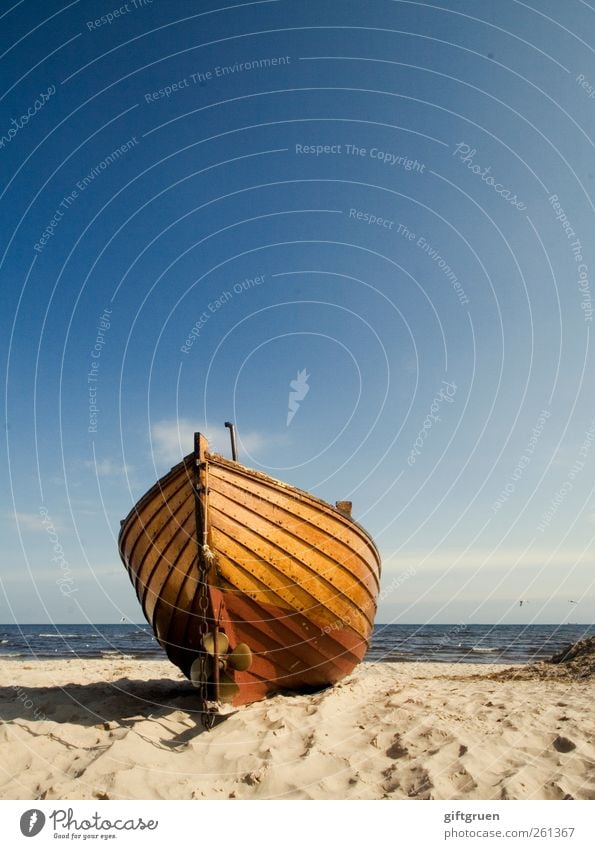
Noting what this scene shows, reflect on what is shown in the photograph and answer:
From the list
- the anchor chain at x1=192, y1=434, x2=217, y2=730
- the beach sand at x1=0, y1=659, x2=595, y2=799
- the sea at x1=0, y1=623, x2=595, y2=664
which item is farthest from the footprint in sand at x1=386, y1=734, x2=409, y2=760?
the sea at x1=0, y1=623, x2=595, y2=664

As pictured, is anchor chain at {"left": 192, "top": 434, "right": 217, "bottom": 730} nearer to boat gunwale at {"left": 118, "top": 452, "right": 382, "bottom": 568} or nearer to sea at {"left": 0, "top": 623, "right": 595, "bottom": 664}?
boat gunwale at {"left": 118, "top": 452, "right": 382, "bottom": 568}

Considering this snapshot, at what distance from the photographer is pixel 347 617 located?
842 centimetres

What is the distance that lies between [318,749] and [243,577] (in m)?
2.53

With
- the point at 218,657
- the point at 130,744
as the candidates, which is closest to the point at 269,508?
the point at 218,657

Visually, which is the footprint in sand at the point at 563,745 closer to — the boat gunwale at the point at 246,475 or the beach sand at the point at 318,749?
the beach sand at the point at 318,749

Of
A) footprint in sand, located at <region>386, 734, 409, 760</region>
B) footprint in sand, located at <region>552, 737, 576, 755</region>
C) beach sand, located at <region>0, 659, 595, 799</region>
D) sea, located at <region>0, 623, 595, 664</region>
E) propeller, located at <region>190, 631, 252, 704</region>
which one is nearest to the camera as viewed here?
beach sand, located at <region>0, 659, 595, 799</region>

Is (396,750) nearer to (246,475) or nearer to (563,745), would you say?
(563,745)

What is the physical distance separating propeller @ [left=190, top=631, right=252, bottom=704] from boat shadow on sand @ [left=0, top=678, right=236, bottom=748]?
0.32 metres

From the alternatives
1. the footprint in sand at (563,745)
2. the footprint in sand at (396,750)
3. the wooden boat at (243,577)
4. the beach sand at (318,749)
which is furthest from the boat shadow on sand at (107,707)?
the footprint in sand at (563,745)

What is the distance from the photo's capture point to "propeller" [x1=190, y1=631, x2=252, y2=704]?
6.66 metres

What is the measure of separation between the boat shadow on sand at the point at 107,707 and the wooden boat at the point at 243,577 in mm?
531

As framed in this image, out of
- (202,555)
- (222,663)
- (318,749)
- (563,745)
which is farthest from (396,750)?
(202,555)

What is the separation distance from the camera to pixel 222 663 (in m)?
6.78

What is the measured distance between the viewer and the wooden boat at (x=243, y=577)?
6.95 meters
